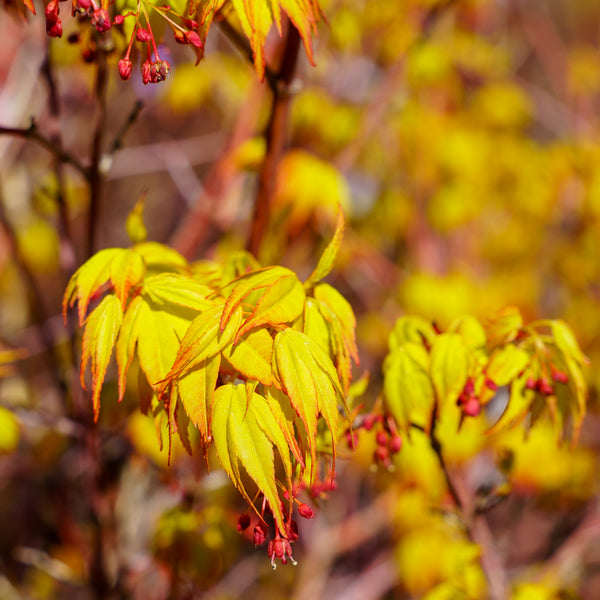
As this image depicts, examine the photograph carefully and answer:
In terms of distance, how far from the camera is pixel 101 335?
0.76m

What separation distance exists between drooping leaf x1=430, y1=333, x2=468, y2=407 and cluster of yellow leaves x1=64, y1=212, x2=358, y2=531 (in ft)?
0.45

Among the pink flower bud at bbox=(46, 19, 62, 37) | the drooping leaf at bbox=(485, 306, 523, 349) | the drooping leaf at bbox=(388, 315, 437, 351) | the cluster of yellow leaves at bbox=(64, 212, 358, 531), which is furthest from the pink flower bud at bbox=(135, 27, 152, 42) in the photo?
the drooping leaf at bbox=(485, 306, 523, 349)

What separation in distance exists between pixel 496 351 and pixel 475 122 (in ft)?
9.09

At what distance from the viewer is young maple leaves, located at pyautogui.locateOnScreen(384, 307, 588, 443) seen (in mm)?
916

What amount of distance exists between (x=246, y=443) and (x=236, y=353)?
0.10m

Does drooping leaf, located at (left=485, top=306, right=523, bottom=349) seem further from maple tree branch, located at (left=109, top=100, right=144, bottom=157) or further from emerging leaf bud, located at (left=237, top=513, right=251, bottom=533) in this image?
maple tree branch, located at (left=109, top=100, right=144, bottom=157)

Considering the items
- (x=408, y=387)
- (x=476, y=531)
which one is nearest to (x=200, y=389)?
(x=408, y=387)

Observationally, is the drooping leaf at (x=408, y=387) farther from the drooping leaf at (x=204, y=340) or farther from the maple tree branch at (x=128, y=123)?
the maple tree branch at (x=128, y=123)

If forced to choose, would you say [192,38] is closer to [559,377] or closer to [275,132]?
[275,132]

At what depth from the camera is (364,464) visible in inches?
96.4

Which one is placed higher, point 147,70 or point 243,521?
point 147,70

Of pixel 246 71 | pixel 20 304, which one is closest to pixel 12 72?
pixel 246 71

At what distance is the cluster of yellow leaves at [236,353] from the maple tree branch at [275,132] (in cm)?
41

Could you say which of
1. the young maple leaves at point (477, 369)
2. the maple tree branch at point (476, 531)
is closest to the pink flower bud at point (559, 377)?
the young maple leaves at point (477, 369)
